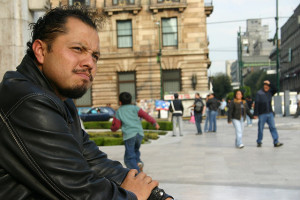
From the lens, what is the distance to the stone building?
110 ft

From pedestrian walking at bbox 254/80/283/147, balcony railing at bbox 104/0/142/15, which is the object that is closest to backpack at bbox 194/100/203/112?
pedestrian walking at bbox 254/80/283/147

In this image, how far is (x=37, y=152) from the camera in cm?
144

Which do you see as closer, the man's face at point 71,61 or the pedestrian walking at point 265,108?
the man's face at point 71,61

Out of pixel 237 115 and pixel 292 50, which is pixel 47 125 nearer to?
pixel 237 115

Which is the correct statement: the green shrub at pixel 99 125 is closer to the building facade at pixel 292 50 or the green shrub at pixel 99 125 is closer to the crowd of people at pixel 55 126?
the crowd of people at pixel 55 126

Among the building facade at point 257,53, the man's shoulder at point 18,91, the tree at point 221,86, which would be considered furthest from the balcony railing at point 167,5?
the building facade at point 257,53

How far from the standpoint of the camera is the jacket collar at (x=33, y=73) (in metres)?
1.68

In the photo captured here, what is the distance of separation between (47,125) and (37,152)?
10 centimetres

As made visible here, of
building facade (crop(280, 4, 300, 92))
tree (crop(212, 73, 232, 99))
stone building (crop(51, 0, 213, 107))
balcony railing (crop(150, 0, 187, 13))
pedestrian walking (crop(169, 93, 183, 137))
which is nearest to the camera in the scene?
pedestrian walking (crop(169, 93, 183, 137))

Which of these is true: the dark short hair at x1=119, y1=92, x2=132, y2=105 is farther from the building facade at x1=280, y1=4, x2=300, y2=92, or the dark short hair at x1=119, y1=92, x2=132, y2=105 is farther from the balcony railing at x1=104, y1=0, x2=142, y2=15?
the building facade at x1=280, y1=4, x2=300, y2=92

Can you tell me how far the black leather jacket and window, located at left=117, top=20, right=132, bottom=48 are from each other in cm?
3306

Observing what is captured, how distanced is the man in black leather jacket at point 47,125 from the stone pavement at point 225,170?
4080 millimetres

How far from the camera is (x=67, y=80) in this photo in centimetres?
177

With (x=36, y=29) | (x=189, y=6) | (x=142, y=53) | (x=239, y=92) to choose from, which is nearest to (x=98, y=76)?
(x=142, y=53)
